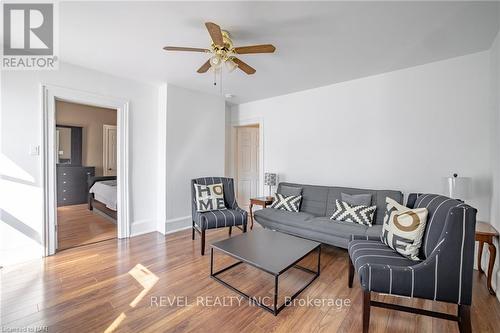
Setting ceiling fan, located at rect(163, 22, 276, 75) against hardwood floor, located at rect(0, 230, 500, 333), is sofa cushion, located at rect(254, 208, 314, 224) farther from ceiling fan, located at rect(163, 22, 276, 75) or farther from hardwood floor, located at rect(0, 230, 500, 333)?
ceiling fan, located at rect(163, 22, 276, 75)

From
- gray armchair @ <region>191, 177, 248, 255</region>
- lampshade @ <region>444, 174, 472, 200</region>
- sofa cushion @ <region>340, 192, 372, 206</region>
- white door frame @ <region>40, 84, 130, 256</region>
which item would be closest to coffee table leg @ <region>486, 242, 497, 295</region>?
lampshade @ <region>444, 174, 472, 200</region>

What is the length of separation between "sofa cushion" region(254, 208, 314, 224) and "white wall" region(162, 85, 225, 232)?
1.34m

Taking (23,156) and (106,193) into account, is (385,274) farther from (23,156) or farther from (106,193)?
(106,193)

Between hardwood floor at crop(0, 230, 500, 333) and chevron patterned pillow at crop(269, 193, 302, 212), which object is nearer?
hardwood floor at crop(0, 230, 500, 333)

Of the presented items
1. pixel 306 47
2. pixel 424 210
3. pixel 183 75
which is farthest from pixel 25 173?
pixel 424 210

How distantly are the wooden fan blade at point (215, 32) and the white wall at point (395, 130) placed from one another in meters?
2.34

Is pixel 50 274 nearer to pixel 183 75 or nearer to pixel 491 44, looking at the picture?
pixel 183 75

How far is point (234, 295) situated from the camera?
2.04 metres

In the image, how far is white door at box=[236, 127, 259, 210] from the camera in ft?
17.1

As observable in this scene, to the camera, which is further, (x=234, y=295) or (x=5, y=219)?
(x=5, y=219)

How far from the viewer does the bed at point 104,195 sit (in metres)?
4.15

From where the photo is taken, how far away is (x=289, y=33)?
2.17m

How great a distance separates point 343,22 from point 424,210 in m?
1.71

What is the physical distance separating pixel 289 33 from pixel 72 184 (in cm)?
592
